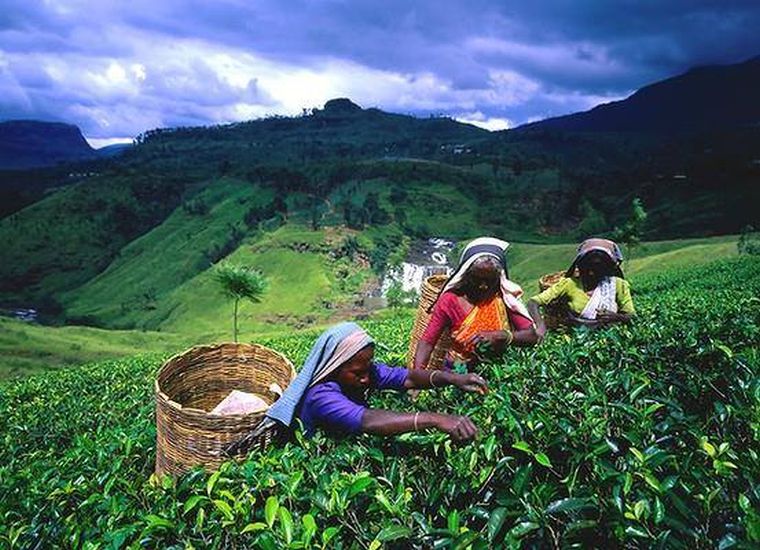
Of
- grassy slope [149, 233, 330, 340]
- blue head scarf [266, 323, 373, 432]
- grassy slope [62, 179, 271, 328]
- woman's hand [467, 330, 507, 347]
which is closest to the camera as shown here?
blue head scarf [266, 323, 373, 432]

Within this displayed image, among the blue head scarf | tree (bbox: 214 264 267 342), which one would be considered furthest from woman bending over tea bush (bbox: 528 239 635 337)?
tree (bbox: 214 264 267 342)

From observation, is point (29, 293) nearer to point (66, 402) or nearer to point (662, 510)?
point (66, 402)

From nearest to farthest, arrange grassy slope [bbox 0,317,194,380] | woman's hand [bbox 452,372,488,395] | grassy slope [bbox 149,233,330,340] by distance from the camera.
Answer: woman's hand [bbox 452,372,488,395] < grassy slope [bbox 0,317,194,380] < grassy slope [bbox 149,233,330,340]

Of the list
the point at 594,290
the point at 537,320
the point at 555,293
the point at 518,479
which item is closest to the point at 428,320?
the point at 537,320

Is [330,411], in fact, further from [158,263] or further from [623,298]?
[158,263]

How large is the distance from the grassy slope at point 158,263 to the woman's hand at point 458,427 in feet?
325

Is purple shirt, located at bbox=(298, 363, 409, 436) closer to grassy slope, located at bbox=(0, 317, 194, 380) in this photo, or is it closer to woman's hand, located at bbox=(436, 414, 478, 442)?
woman's hand, located at bbox=(436, 414, 478, 442)

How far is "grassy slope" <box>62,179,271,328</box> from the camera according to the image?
99062 mm

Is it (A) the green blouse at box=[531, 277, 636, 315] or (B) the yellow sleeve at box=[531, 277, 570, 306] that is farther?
(B) the yellow sleeve at box=[531, 277, 570, 306]

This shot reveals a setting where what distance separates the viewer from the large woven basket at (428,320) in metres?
4.52

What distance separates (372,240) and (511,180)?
4631 cm

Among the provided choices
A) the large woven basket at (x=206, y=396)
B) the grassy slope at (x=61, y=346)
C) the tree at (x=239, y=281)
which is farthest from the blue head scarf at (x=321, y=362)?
the grassy slope at (x=61, y=346)

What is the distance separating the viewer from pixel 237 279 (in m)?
23.1

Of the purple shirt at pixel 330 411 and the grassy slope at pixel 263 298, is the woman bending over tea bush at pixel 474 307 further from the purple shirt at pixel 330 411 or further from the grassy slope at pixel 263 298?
the grassy slope at pixel 263 298
